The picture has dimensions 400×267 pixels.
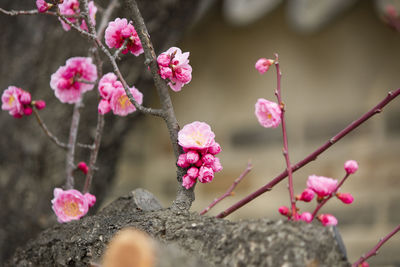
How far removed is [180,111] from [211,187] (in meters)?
0.36

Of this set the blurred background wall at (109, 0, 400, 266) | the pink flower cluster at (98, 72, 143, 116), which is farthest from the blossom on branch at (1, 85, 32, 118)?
the blurred background wall at (109, 0, 400, 266)

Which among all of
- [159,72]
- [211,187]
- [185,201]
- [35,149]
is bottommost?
[185,201]

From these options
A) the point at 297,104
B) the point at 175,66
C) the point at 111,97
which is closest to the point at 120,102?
the point at 111,97

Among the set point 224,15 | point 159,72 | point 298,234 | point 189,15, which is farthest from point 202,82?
point 298,234

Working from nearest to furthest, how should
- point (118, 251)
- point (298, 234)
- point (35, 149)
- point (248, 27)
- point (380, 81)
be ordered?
point (118, 251)
point (298, 234)
point (35, 149)
point (380, 81)
point (248, 27)

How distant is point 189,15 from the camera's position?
162 cm

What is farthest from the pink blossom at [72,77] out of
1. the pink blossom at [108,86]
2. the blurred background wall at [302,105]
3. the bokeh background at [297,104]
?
the blurred background wall at [302,105]

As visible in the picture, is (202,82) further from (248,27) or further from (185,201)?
(185,201)

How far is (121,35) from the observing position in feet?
2.73

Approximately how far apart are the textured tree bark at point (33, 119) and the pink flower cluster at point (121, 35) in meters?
0.67

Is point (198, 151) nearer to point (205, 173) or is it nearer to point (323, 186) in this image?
point (205, 173)

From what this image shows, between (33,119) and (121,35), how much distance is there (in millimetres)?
788

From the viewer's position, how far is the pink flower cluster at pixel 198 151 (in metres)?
0.75

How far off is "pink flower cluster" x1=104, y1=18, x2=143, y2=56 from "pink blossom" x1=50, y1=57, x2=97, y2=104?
114 millimetres
